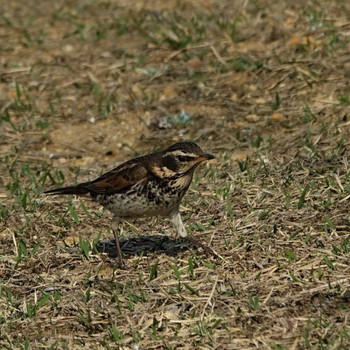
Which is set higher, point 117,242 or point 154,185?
point 154,185

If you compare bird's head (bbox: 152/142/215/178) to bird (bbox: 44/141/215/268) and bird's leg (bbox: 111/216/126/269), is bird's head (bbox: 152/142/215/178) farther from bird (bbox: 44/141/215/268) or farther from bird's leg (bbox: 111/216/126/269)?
bird's leg (bbox: 111/216/126/269)

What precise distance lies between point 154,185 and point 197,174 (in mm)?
2413

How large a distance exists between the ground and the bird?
0.42 metres

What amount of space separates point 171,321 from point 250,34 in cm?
694

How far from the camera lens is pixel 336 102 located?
450 inches

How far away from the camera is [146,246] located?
905cm

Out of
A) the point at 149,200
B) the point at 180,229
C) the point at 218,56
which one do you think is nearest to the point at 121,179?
the point at 149,200

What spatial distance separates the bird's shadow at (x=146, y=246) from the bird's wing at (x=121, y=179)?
22.6 inches

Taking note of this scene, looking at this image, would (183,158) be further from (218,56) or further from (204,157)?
(218,56)

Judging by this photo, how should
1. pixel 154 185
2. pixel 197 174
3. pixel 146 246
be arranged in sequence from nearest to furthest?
pixel 154 185 → pixel 146 246 → pixel 197 174

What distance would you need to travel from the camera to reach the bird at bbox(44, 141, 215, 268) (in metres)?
8.30

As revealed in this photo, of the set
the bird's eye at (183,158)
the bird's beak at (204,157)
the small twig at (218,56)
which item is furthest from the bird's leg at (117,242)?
the small twig at (218,56)

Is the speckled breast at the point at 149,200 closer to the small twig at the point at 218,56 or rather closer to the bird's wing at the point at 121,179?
the bird's wing at the point at 121,179

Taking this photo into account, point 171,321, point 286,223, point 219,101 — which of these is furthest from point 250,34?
point 171,321
